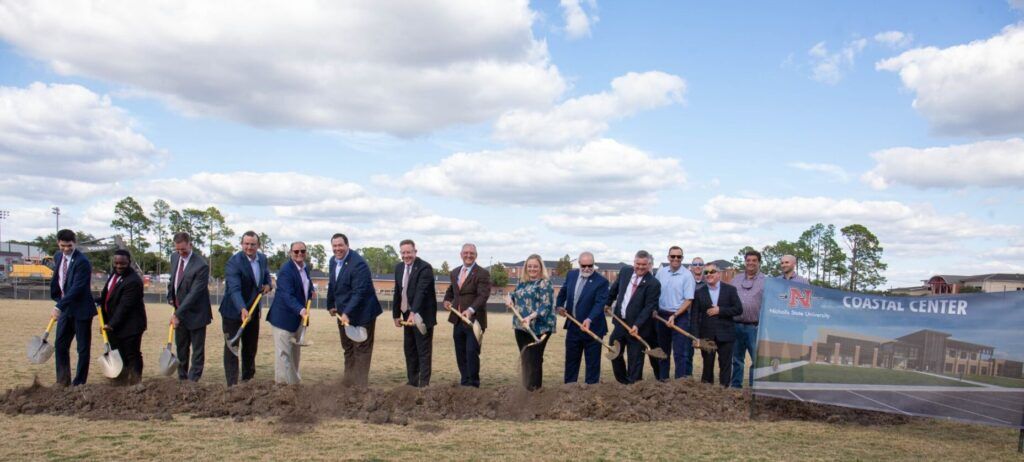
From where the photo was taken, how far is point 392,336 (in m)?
19.4

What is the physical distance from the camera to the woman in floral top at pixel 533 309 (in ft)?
27.3

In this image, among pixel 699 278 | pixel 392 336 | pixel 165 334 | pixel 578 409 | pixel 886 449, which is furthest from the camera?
pixel 392 336

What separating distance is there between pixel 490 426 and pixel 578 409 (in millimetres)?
1065

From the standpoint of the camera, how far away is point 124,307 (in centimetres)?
814

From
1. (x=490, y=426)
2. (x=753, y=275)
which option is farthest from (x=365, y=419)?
(x=753, y=275)

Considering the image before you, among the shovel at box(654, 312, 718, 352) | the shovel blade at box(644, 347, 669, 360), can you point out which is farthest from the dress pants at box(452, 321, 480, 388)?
the shovel at box(654, 312, 718, 352)

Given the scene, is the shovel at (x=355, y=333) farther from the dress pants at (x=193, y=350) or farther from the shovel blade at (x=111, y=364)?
the shovel blade at (x=111, y=364)

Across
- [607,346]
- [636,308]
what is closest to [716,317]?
[636,308]

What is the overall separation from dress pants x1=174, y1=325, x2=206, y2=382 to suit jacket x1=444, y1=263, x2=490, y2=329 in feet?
10.4

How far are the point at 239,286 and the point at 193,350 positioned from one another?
95 centimetres

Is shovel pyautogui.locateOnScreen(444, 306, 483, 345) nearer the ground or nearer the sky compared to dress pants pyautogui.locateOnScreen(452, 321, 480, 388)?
nearer the sky

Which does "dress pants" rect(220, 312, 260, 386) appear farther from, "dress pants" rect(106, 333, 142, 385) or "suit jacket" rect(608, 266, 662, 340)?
"suit jacket" rect(608, 266, 662, 340)

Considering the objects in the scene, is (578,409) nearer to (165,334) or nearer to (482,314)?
(482,314)

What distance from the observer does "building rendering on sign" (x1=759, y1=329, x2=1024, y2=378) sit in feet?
21.1
